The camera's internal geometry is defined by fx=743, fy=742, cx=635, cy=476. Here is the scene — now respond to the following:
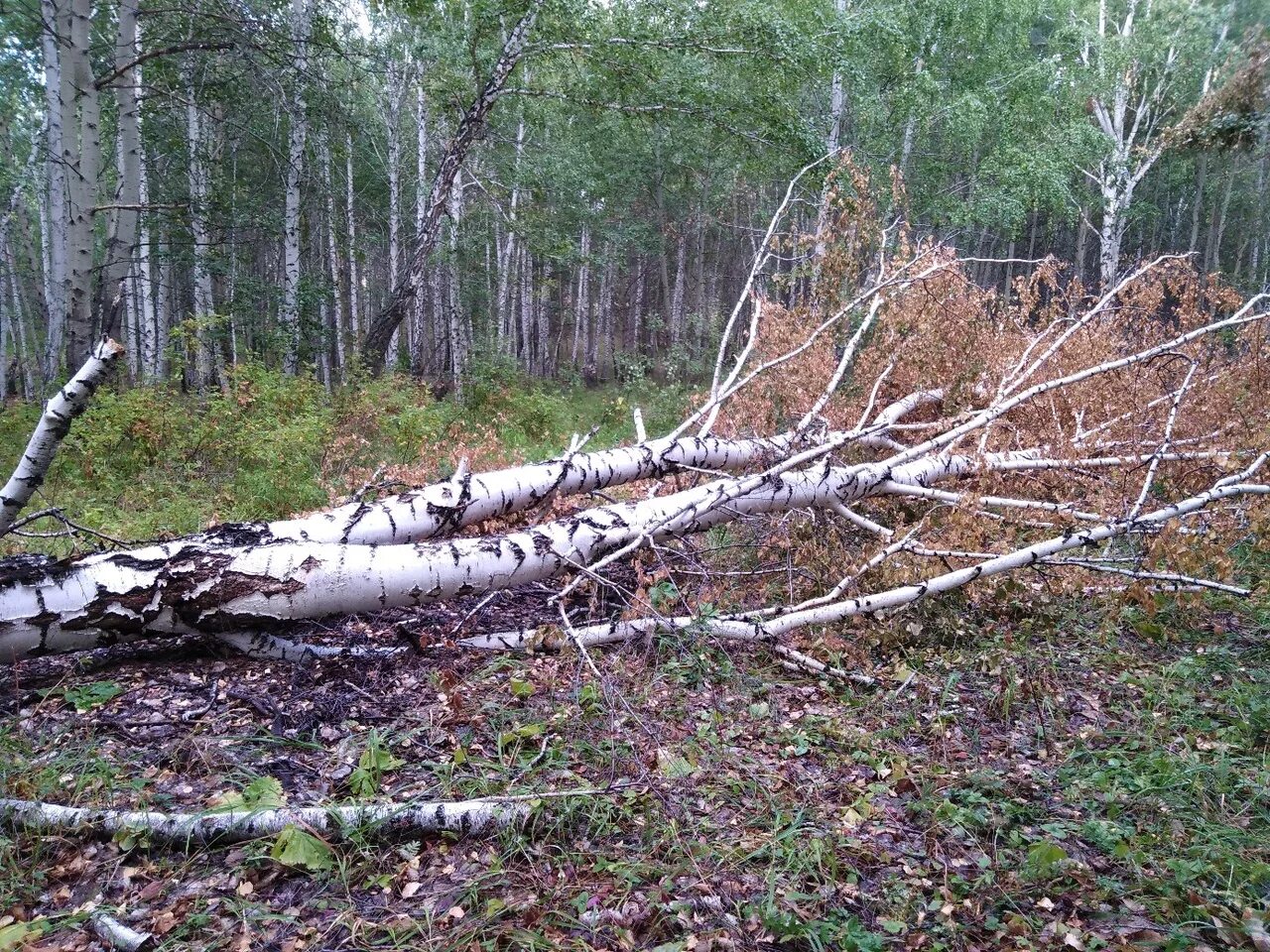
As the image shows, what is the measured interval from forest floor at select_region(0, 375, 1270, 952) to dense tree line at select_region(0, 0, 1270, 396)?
7.66ft

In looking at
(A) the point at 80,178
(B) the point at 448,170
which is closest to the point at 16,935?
(A) the point at 80,178

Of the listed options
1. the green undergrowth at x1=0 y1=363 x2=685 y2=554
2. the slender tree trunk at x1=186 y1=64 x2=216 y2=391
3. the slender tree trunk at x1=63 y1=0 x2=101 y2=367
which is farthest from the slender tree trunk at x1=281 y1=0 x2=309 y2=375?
the slender tree trunk at x1=63 y1=0 x2=101 y2=367

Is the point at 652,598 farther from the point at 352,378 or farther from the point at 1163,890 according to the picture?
the point at 352,378

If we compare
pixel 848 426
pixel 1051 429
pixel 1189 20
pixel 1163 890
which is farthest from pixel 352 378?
pixel 1189 20

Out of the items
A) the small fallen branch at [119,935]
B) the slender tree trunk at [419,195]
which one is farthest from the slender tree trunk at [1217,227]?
the small fallen branch at [119,935]

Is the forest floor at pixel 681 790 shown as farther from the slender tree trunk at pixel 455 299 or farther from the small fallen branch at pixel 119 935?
the slender tree trunk at pixel 455 299

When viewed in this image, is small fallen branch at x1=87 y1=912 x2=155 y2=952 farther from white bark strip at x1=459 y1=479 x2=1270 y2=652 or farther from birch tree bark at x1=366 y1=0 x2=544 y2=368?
birch tree bark at x1=366 y1=0 x2=544 y2=368

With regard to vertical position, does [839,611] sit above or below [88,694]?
above

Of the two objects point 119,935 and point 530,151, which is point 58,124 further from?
point 530,151

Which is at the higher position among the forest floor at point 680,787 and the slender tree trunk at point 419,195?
the slender tree trunk at point 419,195

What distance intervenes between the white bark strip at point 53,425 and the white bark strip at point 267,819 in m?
1.18

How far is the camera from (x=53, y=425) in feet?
9.13

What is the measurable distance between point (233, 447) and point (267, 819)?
6.33 meters

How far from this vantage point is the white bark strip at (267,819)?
234 cm
